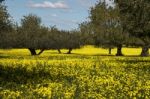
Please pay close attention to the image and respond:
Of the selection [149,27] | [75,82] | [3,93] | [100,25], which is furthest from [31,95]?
[100,25]

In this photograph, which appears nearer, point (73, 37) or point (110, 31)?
point (110, 31)

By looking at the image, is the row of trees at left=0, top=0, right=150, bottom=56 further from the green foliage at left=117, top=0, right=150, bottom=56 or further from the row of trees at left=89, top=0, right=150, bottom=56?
the green foliage at left=117, top=0, right=150, bottom=56

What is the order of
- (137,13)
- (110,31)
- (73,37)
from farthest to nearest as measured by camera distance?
(73,37) → (110,31) → (137,13)

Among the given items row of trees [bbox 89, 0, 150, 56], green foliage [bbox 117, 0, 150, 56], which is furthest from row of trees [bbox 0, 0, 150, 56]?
green foliage [bbox 117, 0, 150, 56]

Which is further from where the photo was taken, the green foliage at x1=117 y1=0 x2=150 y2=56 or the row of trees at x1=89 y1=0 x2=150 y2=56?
the row of trees at x1=89 y1=0 x2=150 y2=56

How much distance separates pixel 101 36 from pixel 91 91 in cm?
7813

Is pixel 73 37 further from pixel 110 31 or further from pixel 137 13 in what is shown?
pixel 137 13

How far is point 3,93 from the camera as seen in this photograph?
15.6 meters

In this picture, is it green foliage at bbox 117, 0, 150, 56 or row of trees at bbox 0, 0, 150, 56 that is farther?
row of trees at bbox 0, 0, 150, 56

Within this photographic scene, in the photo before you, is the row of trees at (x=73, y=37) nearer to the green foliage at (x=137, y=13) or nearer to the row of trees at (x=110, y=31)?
the row of trees at (x=110, y=31)

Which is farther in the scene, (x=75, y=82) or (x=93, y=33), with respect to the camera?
(x=93, y=33)

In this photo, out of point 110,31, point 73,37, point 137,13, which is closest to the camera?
point 137,13

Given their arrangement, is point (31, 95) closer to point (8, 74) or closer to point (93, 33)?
point (8, 74)

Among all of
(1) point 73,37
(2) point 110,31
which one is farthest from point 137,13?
(1) point 73,37
